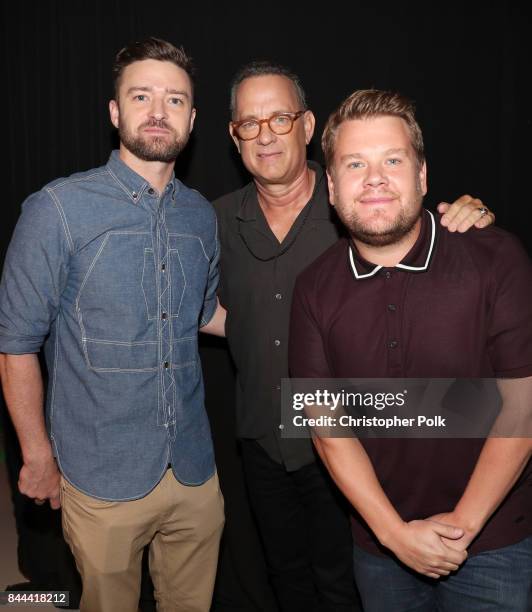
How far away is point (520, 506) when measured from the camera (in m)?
1.65

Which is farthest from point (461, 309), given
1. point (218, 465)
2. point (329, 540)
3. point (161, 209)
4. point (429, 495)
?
point (218, 465)

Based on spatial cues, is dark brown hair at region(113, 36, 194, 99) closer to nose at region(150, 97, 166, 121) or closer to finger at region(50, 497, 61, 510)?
nose at region(150, 97, 166, 121)

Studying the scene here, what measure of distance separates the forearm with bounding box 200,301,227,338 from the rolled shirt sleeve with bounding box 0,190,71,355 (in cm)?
71

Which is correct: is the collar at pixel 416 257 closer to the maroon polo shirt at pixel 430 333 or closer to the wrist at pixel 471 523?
the maroon polo shirt at pixel 430 333

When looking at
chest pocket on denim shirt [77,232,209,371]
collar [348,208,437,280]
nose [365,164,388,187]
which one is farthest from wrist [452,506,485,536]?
chest pocket on denim shirt [77,232,209,371]

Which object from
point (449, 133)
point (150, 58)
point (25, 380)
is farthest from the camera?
point (449, 133)

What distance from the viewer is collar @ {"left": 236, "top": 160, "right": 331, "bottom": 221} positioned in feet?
7.36

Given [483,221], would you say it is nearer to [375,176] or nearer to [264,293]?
[375,176]

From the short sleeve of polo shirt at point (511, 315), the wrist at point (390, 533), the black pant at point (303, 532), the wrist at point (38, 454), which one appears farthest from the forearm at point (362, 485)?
the wrist at point (38, 454)

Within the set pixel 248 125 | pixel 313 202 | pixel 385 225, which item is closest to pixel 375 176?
pixel 385 225

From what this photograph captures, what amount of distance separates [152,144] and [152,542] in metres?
1.37

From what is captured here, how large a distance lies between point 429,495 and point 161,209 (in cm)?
118

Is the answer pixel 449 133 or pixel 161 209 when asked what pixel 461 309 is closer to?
pixel 161 209

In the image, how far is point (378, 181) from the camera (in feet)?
5.30
